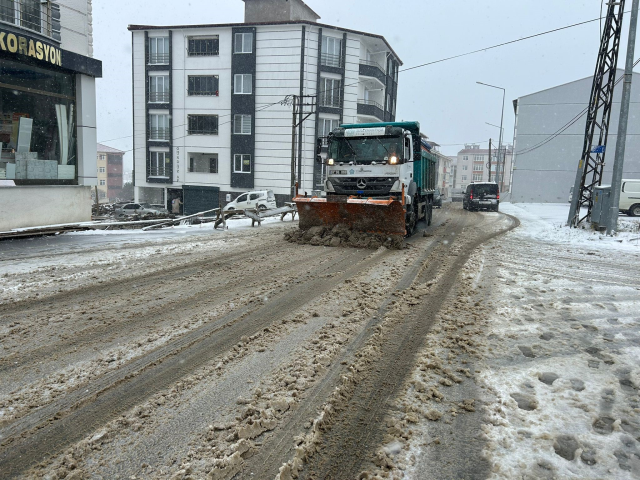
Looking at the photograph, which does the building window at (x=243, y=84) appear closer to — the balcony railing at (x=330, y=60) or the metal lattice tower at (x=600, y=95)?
the balcony railing at (x=330, y=60)

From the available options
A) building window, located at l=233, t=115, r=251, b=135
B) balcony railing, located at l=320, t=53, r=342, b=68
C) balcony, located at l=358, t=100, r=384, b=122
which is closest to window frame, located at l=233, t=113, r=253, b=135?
building window, located at l=233, t=115, r=251, b=135

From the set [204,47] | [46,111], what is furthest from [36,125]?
[204,47]

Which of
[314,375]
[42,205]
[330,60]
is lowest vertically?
[314,375]

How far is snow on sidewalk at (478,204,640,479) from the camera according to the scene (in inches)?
108

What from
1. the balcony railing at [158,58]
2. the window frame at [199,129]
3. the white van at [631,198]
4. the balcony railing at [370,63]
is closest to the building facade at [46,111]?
the window frame at [199,129]

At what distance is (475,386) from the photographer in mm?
3600

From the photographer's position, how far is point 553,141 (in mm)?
42938

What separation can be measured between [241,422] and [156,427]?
22.7 inches

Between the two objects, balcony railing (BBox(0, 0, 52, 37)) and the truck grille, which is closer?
the truck grille

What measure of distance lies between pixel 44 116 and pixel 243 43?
82.6 feet

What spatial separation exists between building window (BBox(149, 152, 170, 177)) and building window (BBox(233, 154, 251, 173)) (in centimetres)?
637

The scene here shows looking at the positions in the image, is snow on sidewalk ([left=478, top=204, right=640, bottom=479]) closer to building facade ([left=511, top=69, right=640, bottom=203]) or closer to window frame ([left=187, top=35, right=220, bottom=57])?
window frame ([left=187, top=35, right=220, bottom=57])

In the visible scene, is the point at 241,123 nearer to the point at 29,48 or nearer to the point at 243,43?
the point at 243,43

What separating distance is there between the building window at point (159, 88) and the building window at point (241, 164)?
7967mm
